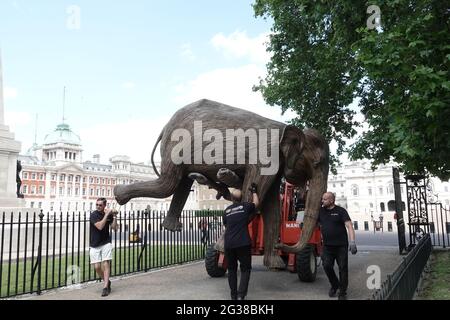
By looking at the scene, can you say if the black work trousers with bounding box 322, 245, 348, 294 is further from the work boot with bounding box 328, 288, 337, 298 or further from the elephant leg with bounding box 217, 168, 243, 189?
the elephant leg with bounding box 217, 168, 243, 189

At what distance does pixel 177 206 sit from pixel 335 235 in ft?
9.16

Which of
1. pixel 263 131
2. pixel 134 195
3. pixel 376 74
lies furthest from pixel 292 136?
pixel 134 195

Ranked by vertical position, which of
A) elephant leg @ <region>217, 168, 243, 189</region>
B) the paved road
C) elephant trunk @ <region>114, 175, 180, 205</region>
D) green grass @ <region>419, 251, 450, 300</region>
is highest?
elephant leg @ <region>217, 168, 243, 189</region>

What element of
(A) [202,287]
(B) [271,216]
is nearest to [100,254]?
(A) [202,287]

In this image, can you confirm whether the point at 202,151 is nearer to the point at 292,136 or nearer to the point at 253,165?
the point at 253,165

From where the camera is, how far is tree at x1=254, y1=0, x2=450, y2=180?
623 centimetres

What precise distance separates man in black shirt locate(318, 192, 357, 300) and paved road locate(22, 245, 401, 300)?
540mm

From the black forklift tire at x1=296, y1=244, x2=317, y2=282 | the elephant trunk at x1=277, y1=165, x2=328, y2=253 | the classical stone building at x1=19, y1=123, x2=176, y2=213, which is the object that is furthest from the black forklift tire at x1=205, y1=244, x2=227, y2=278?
the classical stone building at x1=19, y1=123, x2=176, y2=213

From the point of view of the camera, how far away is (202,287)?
7680 mm

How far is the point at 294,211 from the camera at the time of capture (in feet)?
32.8

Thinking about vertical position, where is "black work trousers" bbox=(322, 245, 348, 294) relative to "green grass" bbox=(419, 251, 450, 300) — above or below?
above

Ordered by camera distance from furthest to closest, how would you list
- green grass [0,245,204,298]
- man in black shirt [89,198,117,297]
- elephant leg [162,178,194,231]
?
green grass [0,245,204,298] < man in black shirt [89,198,117,297] < elephant leg [162,178,194,231]

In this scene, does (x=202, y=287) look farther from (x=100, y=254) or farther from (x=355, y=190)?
(x=355, y=190)
